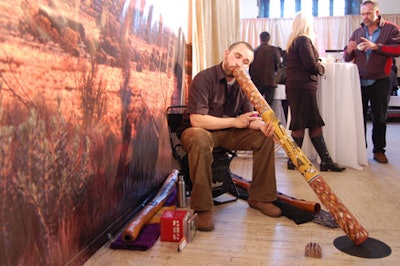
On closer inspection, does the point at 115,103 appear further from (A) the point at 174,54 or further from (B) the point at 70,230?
(A) the point at 174,54

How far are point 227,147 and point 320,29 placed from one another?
7.98m

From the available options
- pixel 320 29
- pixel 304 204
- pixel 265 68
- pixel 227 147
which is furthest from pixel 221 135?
pixel 320 29

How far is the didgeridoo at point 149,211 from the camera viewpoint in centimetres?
187

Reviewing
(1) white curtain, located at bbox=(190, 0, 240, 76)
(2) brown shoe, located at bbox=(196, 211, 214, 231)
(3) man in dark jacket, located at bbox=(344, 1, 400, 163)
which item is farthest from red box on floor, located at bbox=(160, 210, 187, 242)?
(3) man in dark jacket, located at bbox=(344, 1, 400, 163)

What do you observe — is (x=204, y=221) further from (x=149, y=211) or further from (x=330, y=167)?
(x=330, y=167)

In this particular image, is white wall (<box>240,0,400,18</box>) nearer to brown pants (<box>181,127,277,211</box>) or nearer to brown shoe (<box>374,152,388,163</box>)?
brown shoe (<box>374,152,388,163</box>)

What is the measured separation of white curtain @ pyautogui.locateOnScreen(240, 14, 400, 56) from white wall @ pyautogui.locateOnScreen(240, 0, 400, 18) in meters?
0.24

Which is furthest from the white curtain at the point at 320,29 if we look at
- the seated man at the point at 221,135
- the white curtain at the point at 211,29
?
the seated man at the point at 221,135

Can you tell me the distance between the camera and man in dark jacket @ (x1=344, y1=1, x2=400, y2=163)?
11.7 ft

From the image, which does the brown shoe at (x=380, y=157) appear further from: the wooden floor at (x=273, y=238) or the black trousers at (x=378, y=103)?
the wooden floor at (x=273, y=238)

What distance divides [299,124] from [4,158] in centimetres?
266

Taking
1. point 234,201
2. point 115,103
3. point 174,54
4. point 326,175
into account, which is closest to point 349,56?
point 326,175

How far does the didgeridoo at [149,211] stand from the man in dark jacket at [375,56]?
205 cm

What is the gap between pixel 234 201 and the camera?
2.61m
